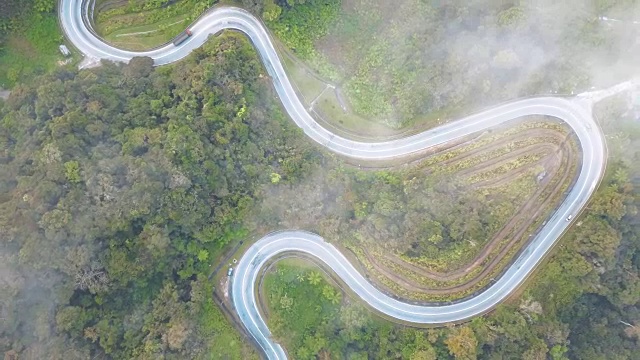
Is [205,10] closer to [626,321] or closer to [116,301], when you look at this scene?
[116,301]

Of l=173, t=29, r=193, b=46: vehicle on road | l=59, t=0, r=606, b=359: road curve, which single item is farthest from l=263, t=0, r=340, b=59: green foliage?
l=173, t=29, r=193, b=46: vehicle on road

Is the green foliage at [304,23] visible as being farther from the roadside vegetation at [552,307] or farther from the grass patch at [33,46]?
the roadside vegetation at [552,307]

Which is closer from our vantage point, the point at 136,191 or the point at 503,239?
the point at 136,191

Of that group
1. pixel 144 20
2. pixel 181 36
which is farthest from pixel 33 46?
pixel 181 36

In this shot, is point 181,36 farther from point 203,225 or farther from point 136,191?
point 203,225

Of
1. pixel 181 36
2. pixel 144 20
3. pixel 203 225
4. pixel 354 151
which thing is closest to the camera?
pixel 203 225

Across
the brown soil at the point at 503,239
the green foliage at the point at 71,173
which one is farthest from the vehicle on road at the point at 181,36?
the brown soil at the point at 503,239
